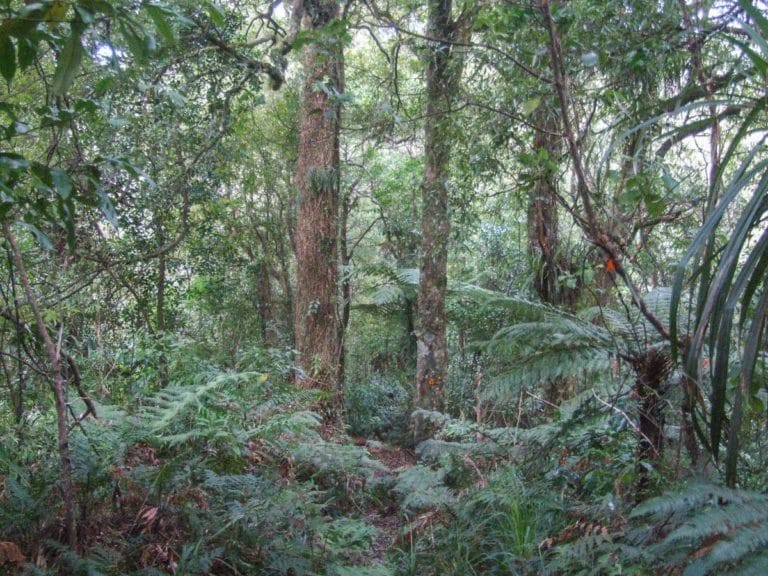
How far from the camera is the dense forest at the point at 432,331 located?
174 centimetres

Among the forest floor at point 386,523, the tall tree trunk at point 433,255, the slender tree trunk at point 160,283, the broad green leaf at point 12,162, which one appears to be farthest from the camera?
the slender tree trunk at point 160,283

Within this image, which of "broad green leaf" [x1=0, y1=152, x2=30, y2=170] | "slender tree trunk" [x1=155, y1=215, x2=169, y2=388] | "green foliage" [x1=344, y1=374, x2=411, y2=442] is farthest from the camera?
"green foliage" [x1=344, y1=374, x2=411, y2=442]

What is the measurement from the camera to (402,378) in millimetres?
10047

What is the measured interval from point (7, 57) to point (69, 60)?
133 mm

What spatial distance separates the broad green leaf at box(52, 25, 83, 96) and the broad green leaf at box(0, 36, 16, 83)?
95 millimetres

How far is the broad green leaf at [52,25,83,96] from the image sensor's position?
1496 millimetres

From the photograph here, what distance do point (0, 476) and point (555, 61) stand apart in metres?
2.95

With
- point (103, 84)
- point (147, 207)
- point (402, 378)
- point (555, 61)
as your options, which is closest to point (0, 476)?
point (103, 84)

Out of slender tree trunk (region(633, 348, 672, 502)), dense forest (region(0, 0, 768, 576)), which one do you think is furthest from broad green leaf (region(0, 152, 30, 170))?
slender tree trunk (region(633, 348, 672, 502))

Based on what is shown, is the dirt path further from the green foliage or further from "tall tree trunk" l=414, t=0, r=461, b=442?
the green foliage

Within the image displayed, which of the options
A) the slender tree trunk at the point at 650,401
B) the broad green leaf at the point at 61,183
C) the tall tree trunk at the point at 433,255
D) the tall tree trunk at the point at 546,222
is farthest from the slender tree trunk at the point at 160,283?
the slender tree trunk at the point at 650,401

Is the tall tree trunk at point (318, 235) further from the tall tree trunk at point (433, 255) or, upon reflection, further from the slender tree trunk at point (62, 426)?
the slender tree trunk at point (62, 426)

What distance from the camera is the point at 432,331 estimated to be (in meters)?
7.13

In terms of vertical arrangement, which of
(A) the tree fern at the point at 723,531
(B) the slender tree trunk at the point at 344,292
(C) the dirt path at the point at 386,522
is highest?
(B) the slender tree trunk at the point at 344,292
